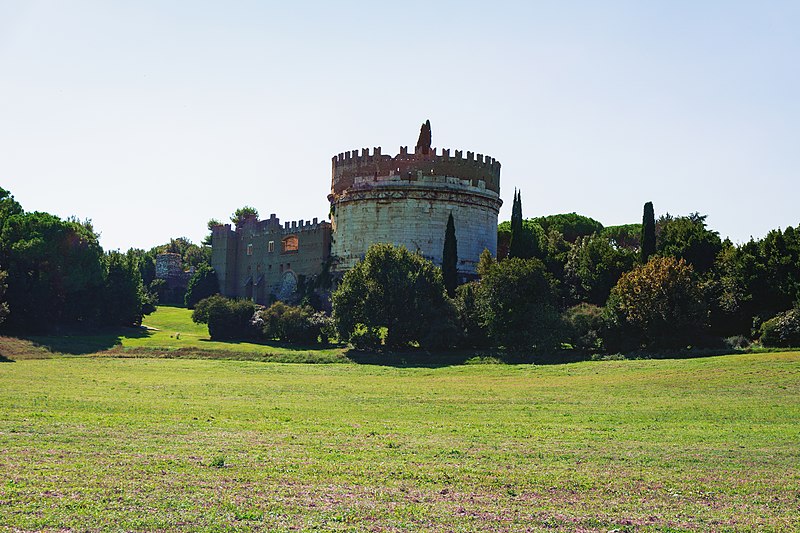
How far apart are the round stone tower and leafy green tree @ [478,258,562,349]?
17776 mm

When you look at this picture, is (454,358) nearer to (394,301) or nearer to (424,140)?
(394,301)

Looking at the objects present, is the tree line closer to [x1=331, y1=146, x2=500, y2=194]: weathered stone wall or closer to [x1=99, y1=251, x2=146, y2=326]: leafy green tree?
[x1=99, y1=251, x2=146, y2=326]: leafy green tree

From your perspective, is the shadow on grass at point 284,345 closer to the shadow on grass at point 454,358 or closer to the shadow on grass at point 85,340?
the shadow on grass at point 454,358

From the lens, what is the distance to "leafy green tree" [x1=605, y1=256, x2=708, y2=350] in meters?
44.5

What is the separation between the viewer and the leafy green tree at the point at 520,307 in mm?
47000

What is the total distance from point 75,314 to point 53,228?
6272 millimetres

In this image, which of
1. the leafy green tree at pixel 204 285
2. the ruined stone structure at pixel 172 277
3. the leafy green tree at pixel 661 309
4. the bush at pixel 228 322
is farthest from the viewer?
the ruined stone structure at pixel 172 277

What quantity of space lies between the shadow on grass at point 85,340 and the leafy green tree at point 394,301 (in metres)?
14.4

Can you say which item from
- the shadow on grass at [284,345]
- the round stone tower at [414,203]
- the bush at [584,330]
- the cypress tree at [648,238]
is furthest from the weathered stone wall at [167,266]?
the bush at [584,330]

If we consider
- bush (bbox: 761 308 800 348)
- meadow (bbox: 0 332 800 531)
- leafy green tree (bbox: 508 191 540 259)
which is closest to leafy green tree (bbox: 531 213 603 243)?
leafy green tree (bbox: 508 191 540 259)

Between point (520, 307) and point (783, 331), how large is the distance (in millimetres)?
12782

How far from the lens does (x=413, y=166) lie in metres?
67.6

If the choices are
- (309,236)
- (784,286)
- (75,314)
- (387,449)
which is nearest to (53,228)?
(75,314)

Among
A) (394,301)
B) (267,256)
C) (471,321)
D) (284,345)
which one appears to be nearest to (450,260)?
(471,321)
